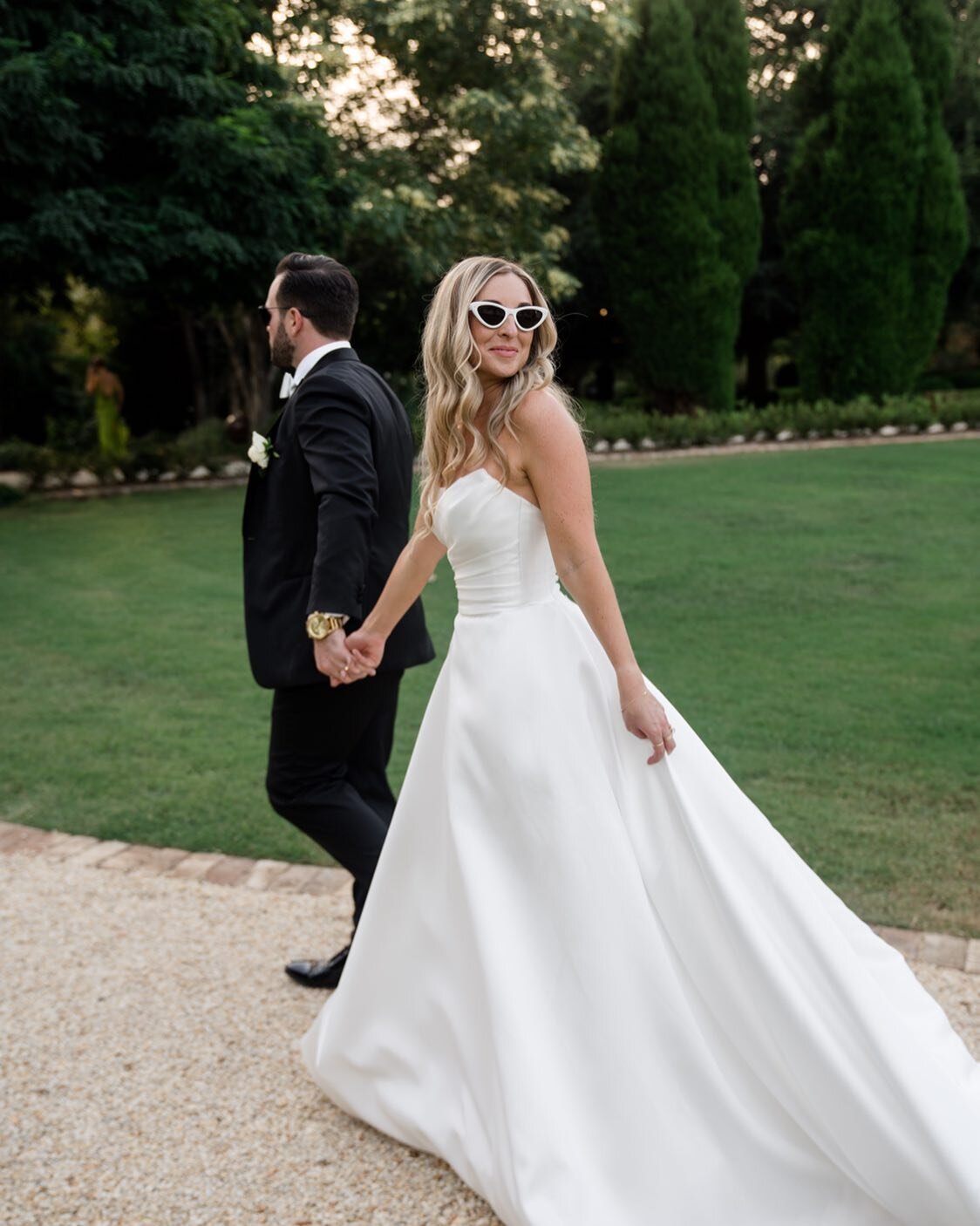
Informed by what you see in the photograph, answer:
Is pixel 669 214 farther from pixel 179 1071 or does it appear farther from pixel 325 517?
pixel 179 1071

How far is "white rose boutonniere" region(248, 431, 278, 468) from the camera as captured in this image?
11.5ft

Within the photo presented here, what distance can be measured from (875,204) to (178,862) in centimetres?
2130

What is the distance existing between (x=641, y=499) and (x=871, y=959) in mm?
12112

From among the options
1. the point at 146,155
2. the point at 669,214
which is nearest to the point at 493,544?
the point at 146,155

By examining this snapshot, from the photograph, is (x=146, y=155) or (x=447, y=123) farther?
(x=447, y=123)

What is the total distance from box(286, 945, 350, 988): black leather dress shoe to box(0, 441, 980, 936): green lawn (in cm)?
112

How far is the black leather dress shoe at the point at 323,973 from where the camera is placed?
152 inches

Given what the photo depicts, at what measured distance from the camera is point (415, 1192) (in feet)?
9.16

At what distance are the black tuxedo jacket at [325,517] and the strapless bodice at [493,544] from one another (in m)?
0.50

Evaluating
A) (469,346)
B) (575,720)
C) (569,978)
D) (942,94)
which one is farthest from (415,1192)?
(942,94)

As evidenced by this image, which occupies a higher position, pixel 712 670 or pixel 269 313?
pixel 269 313

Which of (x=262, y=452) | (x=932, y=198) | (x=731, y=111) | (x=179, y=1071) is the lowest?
(x=179, y=1071)

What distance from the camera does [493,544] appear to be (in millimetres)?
2797

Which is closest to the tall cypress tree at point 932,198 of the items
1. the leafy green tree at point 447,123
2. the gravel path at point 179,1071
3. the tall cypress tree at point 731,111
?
the tall cypress tree at point 731,111
